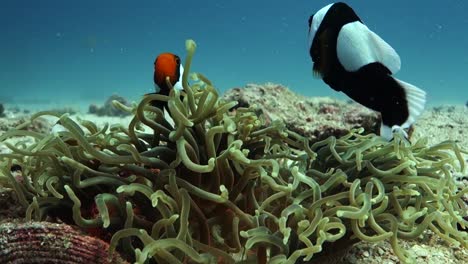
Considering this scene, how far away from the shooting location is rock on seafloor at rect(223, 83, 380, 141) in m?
3.38

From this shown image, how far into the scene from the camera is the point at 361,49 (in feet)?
6.50

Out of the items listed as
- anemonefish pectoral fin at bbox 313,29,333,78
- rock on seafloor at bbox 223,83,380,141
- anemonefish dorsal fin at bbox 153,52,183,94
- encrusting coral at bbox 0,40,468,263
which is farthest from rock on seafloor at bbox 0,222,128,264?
rock on seafloor at bbox 223,83,380,141

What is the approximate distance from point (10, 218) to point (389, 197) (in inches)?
61.4

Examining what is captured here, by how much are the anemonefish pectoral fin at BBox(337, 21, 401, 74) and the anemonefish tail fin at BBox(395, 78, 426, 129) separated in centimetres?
11

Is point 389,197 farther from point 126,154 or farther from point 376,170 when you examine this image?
point 126,154

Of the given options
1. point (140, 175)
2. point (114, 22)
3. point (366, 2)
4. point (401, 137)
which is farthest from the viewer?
point (366, 2)

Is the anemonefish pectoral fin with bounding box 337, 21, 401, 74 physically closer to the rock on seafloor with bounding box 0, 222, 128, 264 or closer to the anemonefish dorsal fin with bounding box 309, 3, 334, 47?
the anemonefish dorsal fin with bounding box 309, 3, 334, 47

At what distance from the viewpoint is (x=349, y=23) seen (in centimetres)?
202

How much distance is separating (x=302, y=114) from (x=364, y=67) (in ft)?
6.01

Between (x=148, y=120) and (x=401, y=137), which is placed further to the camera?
(x=401, y=137)

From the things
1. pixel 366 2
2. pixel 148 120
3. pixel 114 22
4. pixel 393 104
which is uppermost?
pixel 366 2

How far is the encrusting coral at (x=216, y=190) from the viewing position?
60.9 inches

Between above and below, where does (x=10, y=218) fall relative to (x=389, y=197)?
below

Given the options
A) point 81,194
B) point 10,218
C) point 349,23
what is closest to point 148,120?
point 81,194
